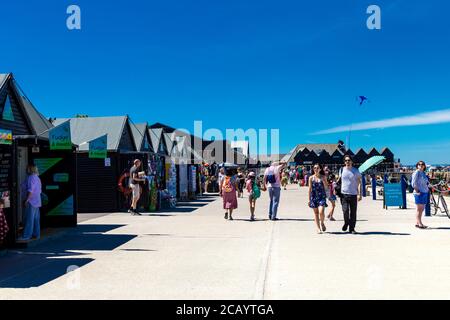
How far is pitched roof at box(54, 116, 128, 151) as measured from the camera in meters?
18.4

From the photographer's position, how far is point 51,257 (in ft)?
25.8

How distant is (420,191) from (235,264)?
633 centimetres

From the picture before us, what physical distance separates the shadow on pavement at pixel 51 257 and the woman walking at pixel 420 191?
6.98 m

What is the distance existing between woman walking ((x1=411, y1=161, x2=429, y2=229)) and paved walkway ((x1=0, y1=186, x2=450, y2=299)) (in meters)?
0.42

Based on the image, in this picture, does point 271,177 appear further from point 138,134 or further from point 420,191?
point 138,134

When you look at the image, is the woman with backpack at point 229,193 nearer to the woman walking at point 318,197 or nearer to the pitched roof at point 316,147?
the woman walking at point 318,197

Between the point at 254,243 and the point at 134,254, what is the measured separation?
2471 millimetres

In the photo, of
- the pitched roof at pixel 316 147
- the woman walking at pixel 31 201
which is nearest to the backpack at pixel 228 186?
the woman walking at pixel 31 201

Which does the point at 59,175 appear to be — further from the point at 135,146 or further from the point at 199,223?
the point at 135,146

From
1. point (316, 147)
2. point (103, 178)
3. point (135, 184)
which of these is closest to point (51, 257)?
point (135, 184)

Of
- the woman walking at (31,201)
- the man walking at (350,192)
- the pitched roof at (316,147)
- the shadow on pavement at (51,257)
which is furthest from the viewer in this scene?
the pitched roof at (316,147)

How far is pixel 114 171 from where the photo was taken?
17.4m

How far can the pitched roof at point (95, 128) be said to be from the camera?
1841 cm

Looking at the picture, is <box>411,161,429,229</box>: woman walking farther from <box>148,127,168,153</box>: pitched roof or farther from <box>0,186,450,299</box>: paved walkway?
<box>148,127,168,153</box>: pitched roof
